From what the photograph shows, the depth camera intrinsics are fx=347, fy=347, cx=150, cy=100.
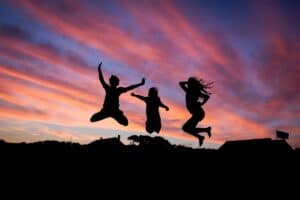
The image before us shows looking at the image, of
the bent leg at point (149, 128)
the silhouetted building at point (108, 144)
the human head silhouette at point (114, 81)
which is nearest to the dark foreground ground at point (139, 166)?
the silhouetted building at point (108, 144)

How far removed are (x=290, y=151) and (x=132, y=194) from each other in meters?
4.48

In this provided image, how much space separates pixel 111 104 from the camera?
1256cm

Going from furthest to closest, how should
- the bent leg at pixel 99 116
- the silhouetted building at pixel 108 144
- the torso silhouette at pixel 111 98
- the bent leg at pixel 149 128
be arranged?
1. the bent leg at pixel 149 128
2. the torso silhouette at pixel 111 98
3. the bent leg at pixel 99 116
4. the silhouetted building at pixel 108 144

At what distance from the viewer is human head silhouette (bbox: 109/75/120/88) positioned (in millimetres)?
12609

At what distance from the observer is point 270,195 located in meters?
6.66

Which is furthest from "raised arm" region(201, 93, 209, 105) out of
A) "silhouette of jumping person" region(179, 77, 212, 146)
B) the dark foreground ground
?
the dark foreground ground

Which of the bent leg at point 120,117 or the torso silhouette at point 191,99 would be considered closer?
the bent leg at point 120,117

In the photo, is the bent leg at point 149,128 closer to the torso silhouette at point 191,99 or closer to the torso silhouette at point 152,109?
the torso silhouette at point 152,109

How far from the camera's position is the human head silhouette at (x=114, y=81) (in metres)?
12.6

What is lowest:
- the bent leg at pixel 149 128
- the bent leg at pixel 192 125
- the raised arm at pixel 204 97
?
the bent leg at pixel 149 128

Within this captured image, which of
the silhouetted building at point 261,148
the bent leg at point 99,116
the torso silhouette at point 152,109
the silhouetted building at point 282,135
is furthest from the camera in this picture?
the torso silhouette at point 152,109

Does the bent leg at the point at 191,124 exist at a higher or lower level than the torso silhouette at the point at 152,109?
lower

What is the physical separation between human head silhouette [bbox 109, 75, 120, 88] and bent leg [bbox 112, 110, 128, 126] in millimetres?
995

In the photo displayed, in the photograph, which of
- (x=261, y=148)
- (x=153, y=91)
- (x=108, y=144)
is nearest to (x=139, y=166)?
(x=108, y=144)
